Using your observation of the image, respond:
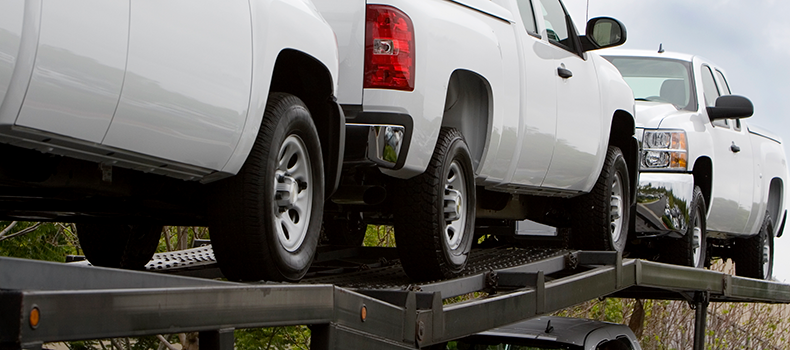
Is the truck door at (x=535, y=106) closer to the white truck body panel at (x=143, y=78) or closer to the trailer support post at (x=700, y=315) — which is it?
the white truck body panel at (x=143, y=78)

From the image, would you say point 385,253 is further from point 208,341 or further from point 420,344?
point 208,341

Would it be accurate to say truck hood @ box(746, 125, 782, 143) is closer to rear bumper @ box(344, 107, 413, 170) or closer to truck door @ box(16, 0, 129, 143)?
rear bumper @ box(344, 107, 413, 170)

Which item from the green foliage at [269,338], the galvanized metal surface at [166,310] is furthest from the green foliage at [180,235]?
the galvanized metal surface at [166,310]

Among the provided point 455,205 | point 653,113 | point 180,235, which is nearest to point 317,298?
point 455,205

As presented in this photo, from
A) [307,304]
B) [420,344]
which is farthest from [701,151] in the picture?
[307,304]

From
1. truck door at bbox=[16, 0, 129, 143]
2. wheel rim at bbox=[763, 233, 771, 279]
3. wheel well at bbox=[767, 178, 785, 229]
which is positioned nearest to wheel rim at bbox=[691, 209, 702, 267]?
wheel rim at bbox=[763, 233, 771, 279]

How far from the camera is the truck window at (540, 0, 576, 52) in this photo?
22.9 ft

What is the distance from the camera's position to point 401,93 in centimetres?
489

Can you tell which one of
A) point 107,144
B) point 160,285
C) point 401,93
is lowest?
point 160,285

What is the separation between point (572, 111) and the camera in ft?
22.3

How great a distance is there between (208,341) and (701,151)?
725 centimetres

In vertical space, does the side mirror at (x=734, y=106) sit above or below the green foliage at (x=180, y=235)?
above

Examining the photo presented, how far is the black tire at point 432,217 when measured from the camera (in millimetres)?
5086

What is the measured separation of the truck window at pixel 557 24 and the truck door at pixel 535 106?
328 millimetres
